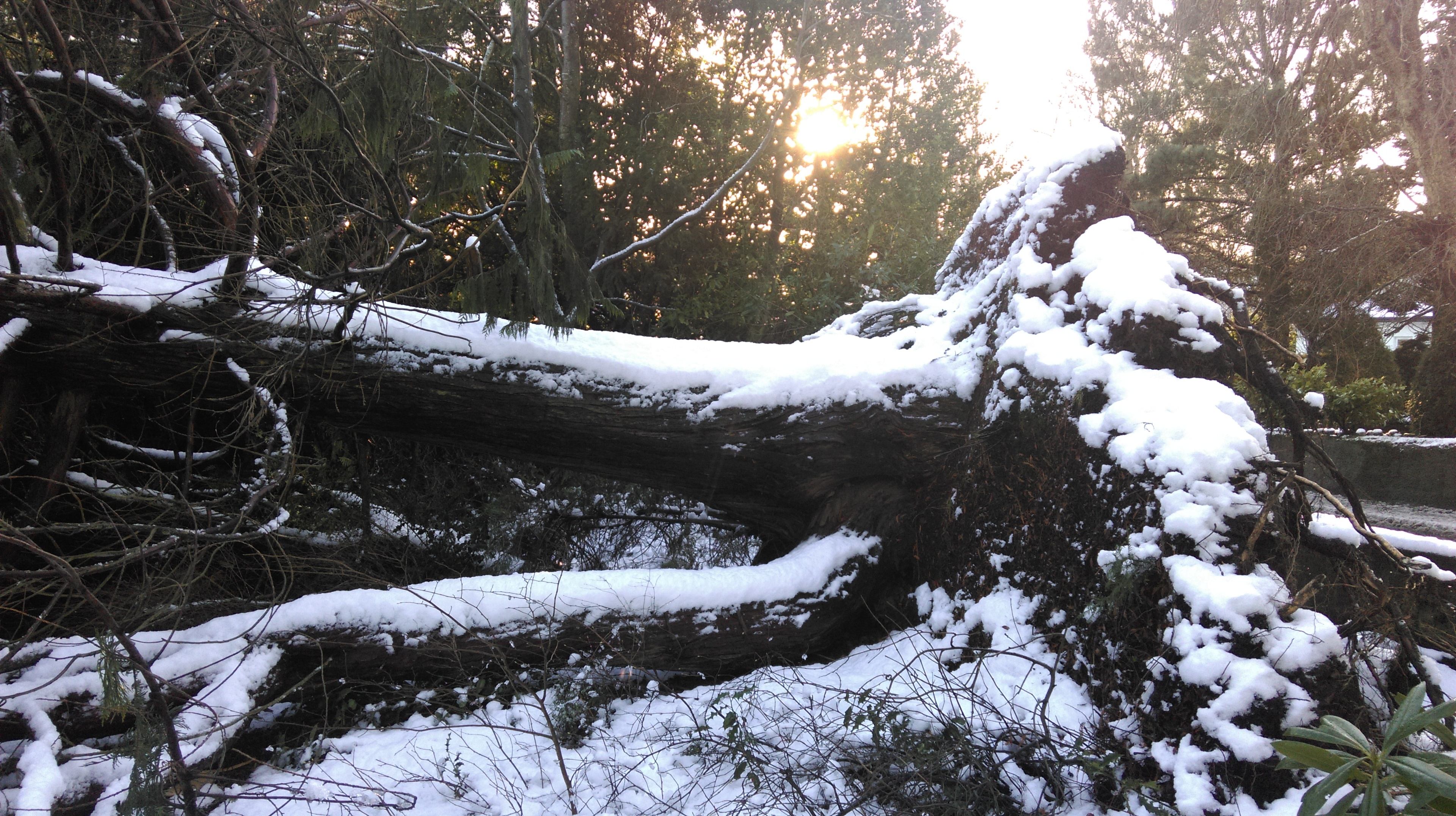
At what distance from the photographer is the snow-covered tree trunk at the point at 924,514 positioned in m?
2.12

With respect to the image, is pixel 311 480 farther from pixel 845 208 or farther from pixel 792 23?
pixel 792 23

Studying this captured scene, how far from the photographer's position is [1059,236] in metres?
3.60

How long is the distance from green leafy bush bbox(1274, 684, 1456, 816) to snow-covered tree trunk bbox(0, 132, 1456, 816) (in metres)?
0.42

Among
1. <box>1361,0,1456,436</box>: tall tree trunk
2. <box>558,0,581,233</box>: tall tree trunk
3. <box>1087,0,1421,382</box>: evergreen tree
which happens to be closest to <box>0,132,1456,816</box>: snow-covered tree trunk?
<box>558,0,581,233</box>: tall tree trunk

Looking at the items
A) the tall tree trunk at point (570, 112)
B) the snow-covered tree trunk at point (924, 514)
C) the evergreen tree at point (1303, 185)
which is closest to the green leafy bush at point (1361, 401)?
the evergreen tree at point (1303, 185)

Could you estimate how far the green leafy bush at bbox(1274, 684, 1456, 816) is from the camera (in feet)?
4.26

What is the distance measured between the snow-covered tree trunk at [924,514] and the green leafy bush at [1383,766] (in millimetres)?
424

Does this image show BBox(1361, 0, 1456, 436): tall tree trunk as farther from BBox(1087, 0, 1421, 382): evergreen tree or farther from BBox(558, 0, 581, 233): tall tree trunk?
BBox(558, 0, 581, 233): tall tree trunk

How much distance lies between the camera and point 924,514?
3684 millimetres

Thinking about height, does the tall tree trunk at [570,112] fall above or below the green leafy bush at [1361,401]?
above

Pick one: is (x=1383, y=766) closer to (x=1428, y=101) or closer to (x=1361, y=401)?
(x=1361, y=401)

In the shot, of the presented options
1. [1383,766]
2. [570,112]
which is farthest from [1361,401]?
[570,112]

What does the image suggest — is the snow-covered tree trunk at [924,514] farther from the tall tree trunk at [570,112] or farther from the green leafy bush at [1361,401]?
the green leafy bush at [1361,401]

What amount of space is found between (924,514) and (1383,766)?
2294 mm
